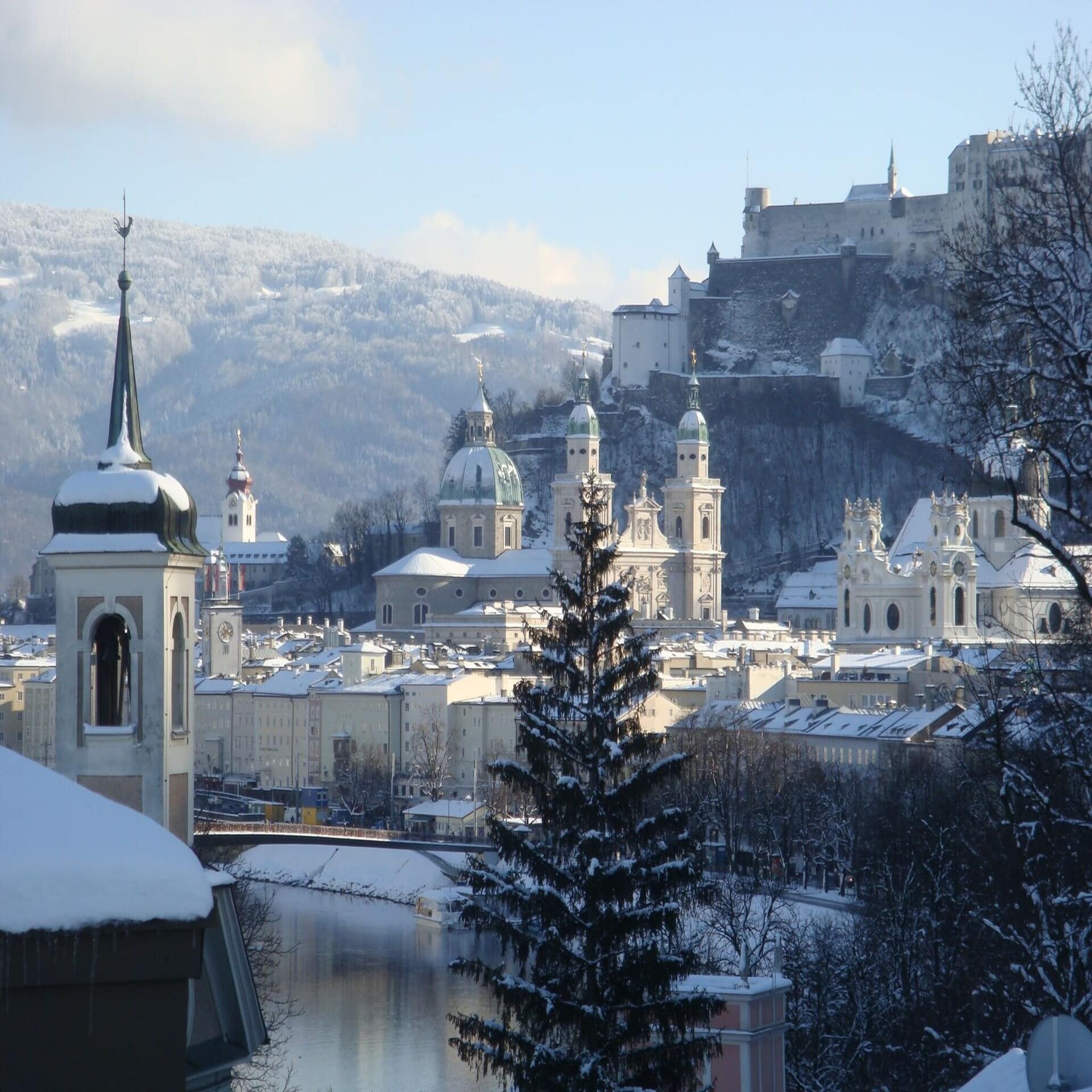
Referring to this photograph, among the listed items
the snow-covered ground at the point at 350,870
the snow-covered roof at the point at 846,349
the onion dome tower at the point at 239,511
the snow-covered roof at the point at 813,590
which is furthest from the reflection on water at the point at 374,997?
the onion dome tower at the point at 239,511

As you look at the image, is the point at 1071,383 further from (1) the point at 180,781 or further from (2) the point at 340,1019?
(2) the point at 340,1019

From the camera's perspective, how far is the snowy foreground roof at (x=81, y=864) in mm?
3814

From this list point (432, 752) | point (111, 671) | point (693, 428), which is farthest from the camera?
point (693, 428)

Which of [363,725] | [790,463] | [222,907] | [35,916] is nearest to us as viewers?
[35,916]

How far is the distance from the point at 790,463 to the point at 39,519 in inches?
4410

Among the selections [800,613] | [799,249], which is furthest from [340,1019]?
[799,249]

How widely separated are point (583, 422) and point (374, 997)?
6225cm

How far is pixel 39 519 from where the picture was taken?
197875 millimetres

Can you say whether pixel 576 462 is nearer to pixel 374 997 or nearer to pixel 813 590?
pixel 813 590

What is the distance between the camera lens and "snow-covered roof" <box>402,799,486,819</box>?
59969mm

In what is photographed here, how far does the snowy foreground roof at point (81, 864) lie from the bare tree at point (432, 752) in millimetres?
62487

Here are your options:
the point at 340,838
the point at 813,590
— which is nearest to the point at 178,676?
the point at 340,838

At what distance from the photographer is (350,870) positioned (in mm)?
54188

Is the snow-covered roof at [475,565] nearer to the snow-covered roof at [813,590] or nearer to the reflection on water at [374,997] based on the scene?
the snow-covered roof at [813,590]
